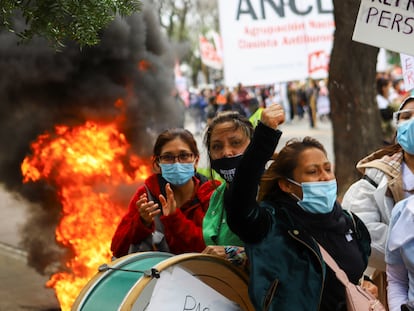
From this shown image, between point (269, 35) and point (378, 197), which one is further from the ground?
point (269, 35)

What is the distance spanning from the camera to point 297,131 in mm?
25688

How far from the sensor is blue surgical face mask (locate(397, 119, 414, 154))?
375 centimetres

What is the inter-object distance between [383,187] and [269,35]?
7.97 meters

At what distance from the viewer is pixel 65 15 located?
3.74 metres

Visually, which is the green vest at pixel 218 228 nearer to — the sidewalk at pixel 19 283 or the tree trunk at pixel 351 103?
the sidewalk at pixel 19 283

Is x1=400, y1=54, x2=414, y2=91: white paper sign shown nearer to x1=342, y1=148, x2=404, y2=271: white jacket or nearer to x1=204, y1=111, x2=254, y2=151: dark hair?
x1=342, y1=148, x2=404, y2=271: white jacket

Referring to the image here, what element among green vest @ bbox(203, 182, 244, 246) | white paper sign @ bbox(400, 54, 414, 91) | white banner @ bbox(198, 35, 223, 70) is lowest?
green vest @ bbox(203, 182, 244, 246)

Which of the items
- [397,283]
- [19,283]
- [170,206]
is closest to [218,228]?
[170,206]

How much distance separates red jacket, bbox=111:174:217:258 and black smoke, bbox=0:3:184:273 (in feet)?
9.08

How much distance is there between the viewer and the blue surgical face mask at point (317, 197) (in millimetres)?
3273

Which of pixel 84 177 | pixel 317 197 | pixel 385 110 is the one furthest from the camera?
pixel 385 110

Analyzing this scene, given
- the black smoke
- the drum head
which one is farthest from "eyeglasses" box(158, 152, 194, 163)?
the black smoke

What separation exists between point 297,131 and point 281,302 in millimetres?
22817

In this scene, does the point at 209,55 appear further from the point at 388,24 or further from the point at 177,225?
the point at 177,225
